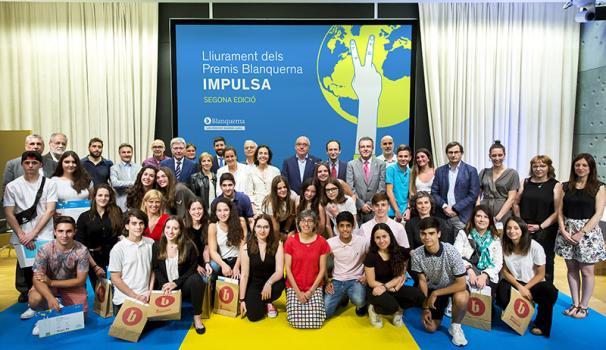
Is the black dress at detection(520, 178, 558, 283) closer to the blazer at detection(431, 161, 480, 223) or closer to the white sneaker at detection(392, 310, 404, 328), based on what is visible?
the blazer at detection(431, 161, 480, 223)

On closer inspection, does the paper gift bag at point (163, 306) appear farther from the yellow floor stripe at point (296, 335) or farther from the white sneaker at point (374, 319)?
the white sneaker at point (374, 319)

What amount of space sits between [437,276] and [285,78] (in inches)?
170

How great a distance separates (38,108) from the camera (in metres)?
6.82

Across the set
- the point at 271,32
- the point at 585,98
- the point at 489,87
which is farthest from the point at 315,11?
the point at 585,98

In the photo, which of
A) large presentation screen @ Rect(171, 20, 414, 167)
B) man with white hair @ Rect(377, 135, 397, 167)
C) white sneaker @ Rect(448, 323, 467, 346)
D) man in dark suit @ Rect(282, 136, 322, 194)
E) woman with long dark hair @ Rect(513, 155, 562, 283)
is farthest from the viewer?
large presentation screen @ Rect(171, 20, 414, 167)

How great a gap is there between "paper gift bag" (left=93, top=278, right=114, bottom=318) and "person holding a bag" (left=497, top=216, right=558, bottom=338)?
135 inches

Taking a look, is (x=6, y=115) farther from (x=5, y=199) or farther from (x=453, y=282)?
(x=453, y=282)

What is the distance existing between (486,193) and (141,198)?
12.2 feet

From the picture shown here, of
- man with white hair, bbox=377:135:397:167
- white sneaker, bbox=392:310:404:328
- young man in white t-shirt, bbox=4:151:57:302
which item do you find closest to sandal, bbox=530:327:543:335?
white sneaker, bbox=392:310:404:328

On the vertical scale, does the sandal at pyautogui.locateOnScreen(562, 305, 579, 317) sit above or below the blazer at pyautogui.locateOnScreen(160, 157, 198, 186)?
below

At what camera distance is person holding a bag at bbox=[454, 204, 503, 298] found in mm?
3592

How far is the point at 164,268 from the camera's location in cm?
355

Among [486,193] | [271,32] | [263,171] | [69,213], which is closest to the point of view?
[69,213]

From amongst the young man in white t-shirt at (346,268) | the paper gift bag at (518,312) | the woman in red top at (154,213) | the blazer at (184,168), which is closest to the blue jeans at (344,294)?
the young man in white t-shirt at (346,268)
